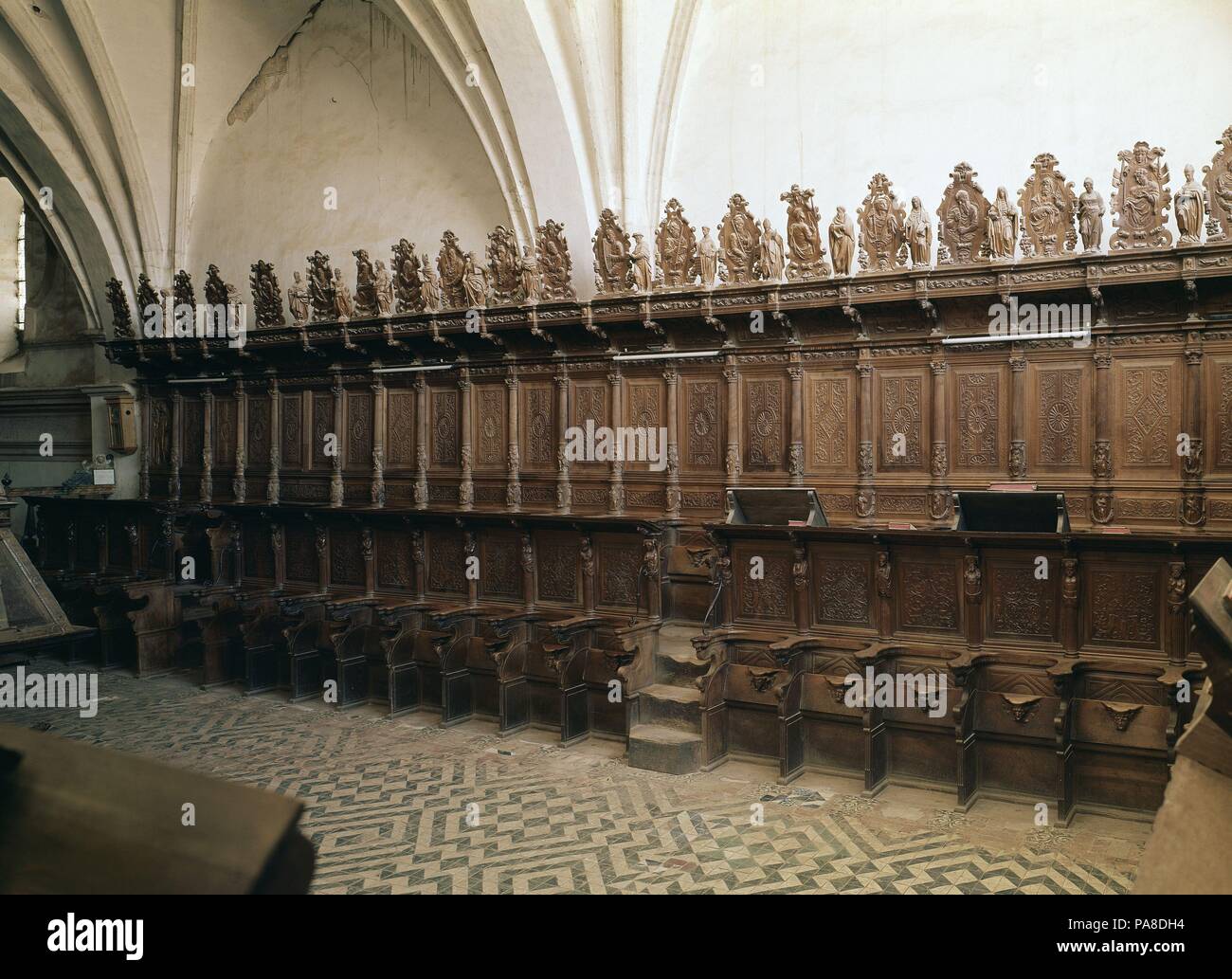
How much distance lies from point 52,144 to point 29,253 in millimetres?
4290

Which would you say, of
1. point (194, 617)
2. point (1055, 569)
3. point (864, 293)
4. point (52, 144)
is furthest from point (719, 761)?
point (52, 144)

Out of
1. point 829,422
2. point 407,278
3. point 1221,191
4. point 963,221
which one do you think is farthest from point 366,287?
point 1221,191

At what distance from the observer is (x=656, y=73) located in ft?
37.4

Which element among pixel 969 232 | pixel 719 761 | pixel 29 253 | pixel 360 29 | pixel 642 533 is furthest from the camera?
pixel 29 253

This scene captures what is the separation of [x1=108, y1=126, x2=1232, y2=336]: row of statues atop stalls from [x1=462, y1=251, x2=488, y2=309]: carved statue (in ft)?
0.04

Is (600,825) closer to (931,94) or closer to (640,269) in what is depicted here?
(640,269)

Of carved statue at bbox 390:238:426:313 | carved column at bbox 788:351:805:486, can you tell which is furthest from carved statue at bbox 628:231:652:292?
carved statue at bbox 390:238:426:313

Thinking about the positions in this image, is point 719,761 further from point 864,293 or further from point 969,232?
point 969,232

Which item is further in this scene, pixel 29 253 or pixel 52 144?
pixel 29 253

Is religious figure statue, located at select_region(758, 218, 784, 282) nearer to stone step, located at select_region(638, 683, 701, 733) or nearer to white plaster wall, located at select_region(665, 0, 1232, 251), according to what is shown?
white plaster wall, located at select_region(665, 0, 1232, 251)

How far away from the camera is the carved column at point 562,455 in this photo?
10.9m

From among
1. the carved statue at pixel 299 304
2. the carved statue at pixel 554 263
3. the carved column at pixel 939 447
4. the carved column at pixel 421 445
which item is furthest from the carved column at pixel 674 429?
the carved statue at pixel 299 304

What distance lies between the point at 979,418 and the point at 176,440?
38.7ft

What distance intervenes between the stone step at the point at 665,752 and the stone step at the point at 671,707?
0.45ft
